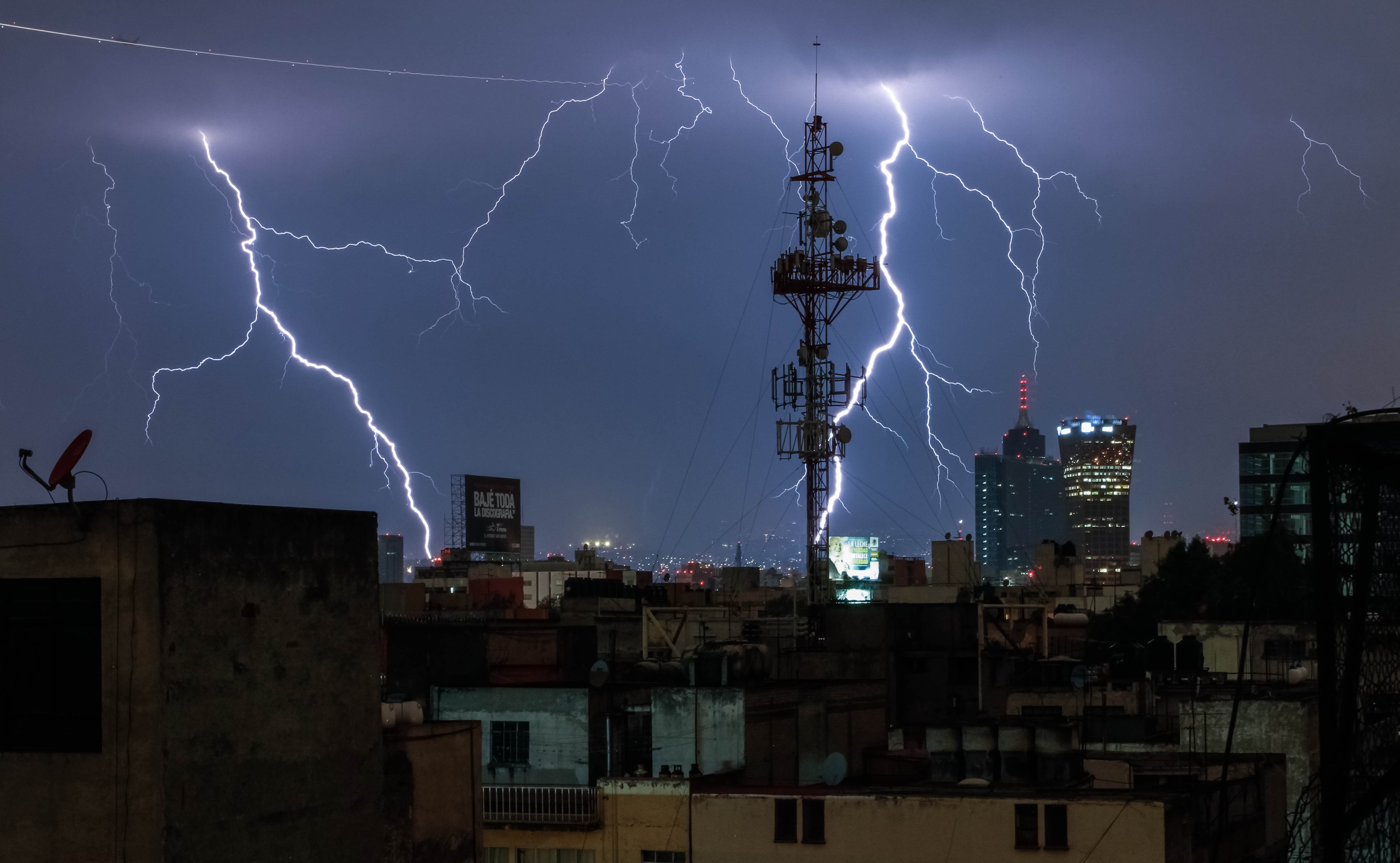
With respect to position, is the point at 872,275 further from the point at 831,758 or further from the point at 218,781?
the point at 218,781

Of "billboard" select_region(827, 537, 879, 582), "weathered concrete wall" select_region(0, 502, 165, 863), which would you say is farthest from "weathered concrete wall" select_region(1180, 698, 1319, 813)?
"billboard" select_region(827, 537, 879, 582)

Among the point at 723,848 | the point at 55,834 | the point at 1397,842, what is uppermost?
the point at 1397,842

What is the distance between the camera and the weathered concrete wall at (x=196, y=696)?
9.47m

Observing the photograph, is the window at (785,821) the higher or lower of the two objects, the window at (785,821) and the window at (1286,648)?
the lower

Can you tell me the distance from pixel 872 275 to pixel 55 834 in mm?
38585

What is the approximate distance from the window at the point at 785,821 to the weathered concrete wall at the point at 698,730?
4.20m

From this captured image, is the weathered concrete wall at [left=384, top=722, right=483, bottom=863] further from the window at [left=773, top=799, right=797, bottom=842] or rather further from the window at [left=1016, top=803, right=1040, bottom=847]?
the window at [left=1016, top=803, right=1040, bottom=847]

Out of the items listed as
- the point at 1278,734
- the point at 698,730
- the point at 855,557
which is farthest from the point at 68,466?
the point at 855,557

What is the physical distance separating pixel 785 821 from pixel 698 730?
455cm

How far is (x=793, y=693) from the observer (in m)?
25.7

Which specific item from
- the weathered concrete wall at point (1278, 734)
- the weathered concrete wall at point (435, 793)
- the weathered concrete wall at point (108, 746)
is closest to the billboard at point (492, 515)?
the weathered concrete wall at point (1278, 734)

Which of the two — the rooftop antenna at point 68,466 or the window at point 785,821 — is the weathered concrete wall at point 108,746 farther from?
the window at point 785,821

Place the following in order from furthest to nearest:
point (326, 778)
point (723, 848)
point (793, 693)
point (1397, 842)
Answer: point (793, 693) → point (723, 848) → point (326, 778) → point (1397, 842)

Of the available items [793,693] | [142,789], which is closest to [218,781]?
[142,789]
